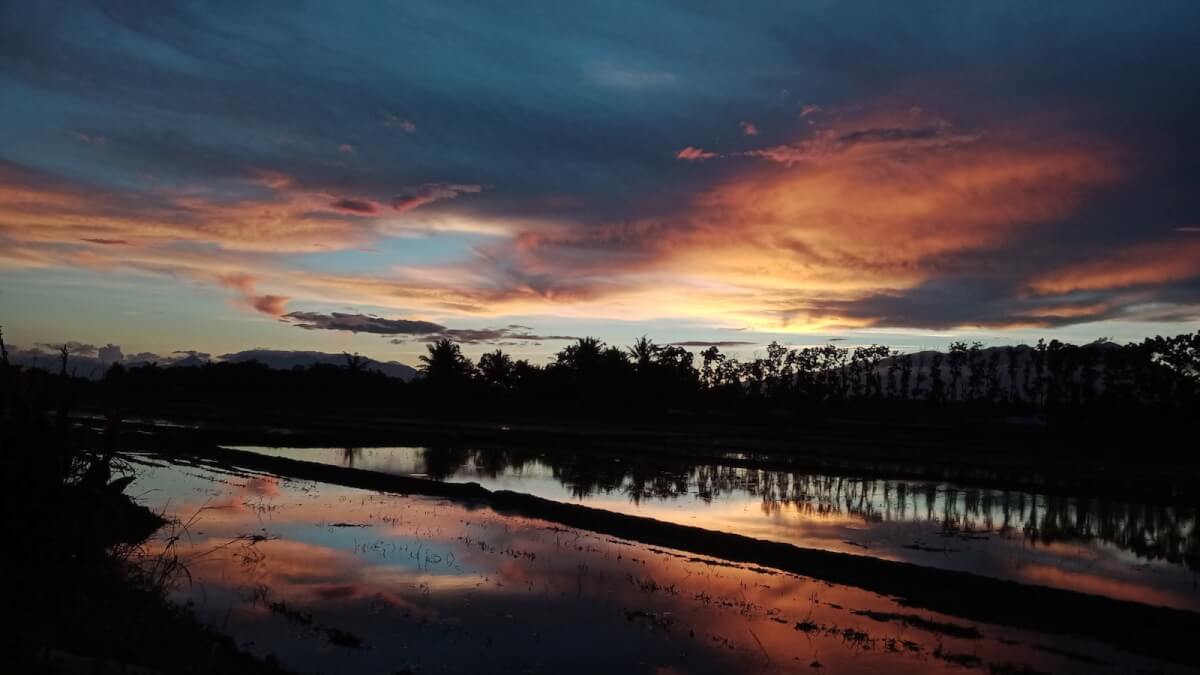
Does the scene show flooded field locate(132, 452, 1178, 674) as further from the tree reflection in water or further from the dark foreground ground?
the tree reflection in water

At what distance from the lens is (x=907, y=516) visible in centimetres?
1961

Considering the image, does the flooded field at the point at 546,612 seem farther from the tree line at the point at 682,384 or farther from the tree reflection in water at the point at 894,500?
the tree line at the point at 682,384

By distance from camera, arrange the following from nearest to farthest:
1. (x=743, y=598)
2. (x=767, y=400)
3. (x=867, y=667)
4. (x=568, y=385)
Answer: (x=867, y=667), (x=743, y=598), (x=568, y=385), (x=767, y=400)

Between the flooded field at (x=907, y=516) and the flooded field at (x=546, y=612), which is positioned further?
the flooded field at (x=907, y=516)

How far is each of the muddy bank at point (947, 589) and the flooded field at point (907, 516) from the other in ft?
3.92

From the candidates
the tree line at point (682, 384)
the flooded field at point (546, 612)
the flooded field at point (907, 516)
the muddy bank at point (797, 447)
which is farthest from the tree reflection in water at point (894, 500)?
the tree line at point (682, 384)

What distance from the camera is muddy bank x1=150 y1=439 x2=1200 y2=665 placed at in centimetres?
1029

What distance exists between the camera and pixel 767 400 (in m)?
96.1

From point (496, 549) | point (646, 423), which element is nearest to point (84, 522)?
point (496, 549)

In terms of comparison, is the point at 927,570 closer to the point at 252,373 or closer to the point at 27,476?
the point at 27,476

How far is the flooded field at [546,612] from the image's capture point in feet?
29.0

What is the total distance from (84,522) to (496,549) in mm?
7447

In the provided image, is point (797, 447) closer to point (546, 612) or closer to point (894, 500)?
point (894, 500)

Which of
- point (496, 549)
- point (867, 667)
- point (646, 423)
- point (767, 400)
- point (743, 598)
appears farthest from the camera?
point (767, 400)
